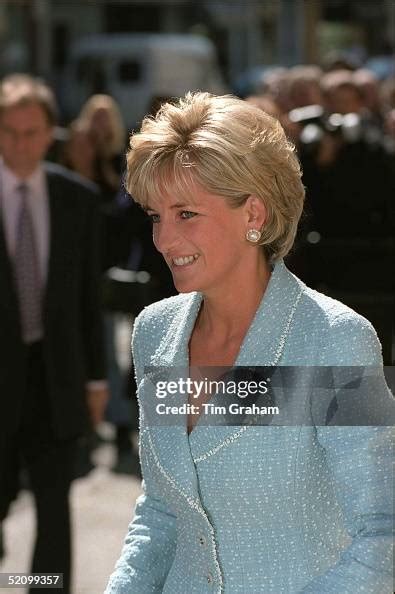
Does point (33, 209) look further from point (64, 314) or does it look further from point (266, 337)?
point (266, 337)

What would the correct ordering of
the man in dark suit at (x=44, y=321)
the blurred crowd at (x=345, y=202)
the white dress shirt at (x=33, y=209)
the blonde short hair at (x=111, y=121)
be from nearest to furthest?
the man in dark suit at (x=44, y=321)
the white dress shirt at (x=33, y=209)
the blurred crowd at (x=345, y=202)
the blonde short hair at (x=111, y=121)

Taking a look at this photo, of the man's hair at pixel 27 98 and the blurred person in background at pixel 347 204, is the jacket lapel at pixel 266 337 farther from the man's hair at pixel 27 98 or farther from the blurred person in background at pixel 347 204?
the blurred person in background at pixel 347 204

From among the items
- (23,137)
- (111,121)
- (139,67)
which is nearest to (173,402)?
(23,137)

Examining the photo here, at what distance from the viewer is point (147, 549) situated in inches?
88.0

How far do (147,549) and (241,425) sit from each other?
0.88 ft

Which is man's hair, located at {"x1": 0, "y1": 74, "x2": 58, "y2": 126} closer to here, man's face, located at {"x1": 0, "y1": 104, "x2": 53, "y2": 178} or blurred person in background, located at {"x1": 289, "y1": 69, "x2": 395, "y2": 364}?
man's face, located at {"x1": 0, "y1": 104, "x2": 53, "y2": 178}

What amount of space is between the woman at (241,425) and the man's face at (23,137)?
208cm


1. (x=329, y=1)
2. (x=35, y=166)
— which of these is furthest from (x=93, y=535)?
(x=329, y=1)

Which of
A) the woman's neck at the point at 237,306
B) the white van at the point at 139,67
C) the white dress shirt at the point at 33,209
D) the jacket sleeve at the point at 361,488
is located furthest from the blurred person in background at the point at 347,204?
the white van at the point at 139,67

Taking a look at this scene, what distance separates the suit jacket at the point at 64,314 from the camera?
4191 mm

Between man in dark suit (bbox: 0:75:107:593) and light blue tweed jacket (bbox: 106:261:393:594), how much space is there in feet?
6.40

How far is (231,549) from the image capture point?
2.11 meters

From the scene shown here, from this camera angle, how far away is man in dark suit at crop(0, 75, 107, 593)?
4.18 m

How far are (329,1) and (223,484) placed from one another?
110 ft
